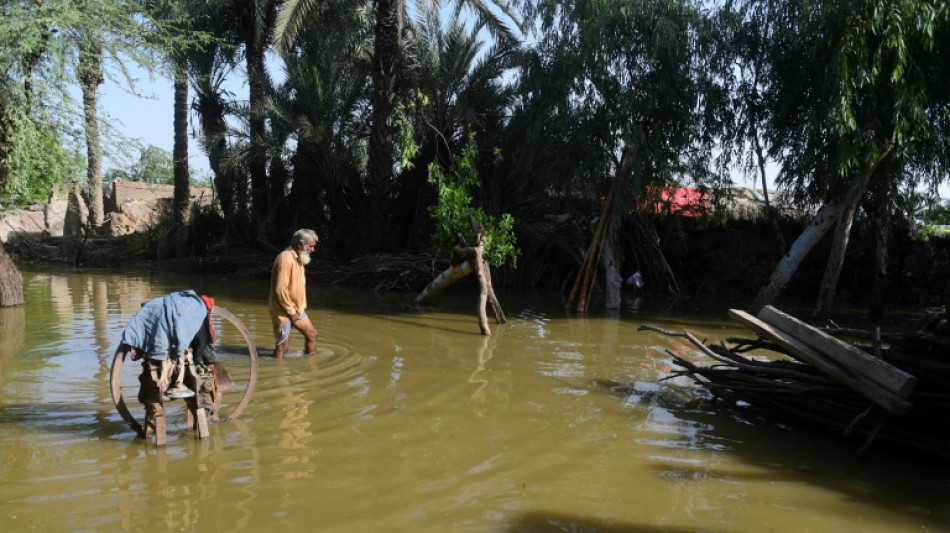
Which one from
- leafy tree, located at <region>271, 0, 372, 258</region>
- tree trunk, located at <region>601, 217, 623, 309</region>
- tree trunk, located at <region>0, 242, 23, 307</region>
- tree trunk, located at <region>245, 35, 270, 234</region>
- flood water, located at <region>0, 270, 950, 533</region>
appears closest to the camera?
flood water, located at <region>0, 270, 950, 533</region>

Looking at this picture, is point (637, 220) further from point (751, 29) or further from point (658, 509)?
point (658, 509)

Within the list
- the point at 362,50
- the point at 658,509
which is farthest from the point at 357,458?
the point at 362,50

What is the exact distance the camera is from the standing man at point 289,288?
27.7 feet

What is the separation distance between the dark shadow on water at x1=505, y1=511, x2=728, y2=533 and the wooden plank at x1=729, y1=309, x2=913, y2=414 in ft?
6.11

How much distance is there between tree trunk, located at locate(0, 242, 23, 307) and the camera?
41.8 ft

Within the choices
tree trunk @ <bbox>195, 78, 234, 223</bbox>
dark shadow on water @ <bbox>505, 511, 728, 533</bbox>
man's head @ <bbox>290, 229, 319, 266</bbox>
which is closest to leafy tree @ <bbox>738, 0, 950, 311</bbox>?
man's head @ <bbox>290, 229, 319, 266</bbox>

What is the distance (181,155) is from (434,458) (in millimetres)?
23718

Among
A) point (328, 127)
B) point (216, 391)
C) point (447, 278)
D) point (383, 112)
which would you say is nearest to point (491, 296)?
point (447, 278)

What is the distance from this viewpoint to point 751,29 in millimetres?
13789

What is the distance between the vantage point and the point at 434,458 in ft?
17.3

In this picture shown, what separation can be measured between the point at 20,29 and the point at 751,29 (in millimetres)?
12027

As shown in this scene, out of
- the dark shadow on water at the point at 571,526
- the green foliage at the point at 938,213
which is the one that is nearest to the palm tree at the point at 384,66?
the green foliage at the point at 938,213

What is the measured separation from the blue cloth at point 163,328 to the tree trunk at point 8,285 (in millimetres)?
9373

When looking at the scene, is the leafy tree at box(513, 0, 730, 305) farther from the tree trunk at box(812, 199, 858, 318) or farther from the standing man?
the standing man
